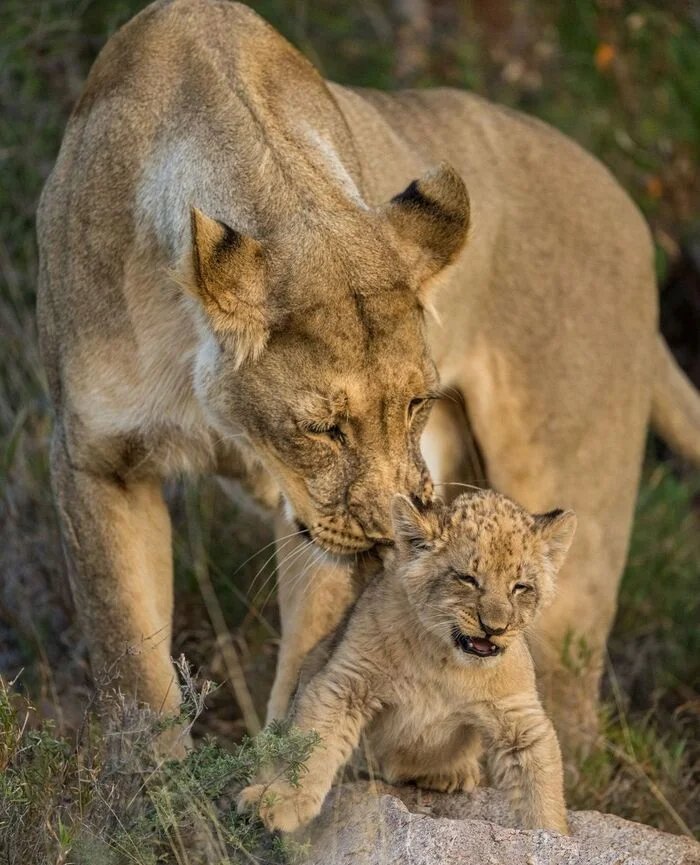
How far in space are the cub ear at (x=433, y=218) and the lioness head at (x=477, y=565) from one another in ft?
2.42

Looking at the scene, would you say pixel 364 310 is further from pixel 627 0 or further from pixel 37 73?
pixel 627 0

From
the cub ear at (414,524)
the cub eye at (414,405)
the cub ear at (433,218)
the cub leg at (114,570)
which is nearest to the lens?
the cub ear at (414,524)

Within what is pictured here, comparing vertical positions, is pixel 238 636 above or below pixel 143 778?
below

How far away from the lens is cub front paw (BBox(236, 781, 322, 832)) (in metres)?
3.33

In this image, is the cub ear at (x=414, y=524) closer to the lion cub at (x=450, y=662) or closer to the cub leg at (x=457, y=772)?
the lion cub at (x=450, y=662)

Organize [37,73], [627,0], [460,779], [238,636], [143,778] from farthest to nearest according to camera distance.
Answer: [627,0] → [37,73] → [238,636] → [460,779] → [143,778]

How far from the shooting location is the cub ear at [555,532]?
3.50 m

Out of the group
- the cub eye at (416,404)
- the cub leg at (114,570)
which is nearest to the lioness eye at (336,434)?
the cub eye at (416,404)

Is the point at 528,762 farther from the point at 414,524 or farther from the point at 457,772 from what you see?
the point at 414,524

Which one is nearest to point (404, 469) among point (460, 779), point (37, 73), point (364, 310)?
point (364, 310)

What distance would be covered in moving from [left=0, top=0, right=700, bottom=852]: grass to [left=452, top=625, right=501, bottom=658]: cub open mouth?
518 millimetres

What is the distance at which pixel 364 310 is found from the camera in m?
3.75

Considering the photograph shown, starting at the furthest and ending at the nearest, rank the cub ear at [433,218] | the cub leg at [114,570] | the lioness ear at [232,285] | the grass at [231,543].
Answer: the cub leg at [114,570]
the cub ear at [433,218]
the lioness ear at [232,285]
the grass at [231,543]

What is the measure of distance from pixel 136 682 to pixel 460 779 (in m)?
0.91
